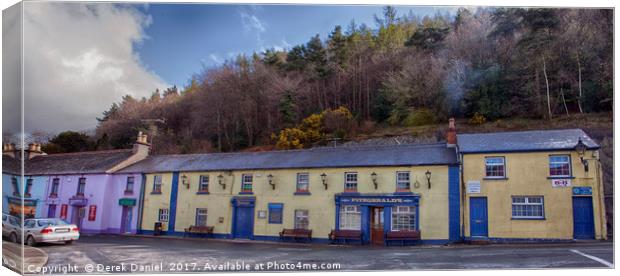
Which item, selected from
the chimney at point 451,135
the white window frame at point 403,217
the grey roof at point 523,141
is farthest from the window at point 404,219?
the grey roof at point 523,141

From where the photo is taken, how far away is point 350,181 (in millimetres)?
9703

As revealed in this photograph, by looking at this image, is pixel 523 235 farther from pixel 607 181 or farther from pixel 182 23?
pixel 182 23

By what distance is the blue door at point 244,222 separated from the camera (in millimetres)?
9367

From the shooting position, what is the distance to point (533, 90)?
8.79m

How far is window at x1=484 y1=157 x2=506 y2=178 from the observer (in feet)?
30.0

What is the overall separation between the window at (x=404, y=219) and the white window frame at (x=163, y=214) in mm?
4548

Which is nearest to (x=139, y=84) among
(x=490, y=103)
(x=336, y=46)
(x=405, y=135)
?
(x=336, y=46)

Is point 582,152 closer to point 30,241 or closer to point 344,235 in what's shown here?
point 344,235

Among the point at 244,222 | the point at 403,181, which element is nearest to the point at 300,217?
the point at 244,222

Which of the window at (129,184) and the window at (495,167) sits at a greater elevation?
the window at (495,167)

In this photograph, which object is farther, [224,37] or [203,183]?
[203,183]

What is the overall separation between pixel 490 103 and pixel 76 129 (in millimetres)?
7815

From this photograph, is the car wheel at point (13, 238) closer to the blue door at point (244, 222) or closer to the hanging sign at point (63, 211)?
the hanging sign at point (63, 211)

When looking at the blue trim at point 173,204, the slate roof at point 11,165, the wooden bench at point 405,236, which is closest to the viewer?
the slate roof at point 11,165
